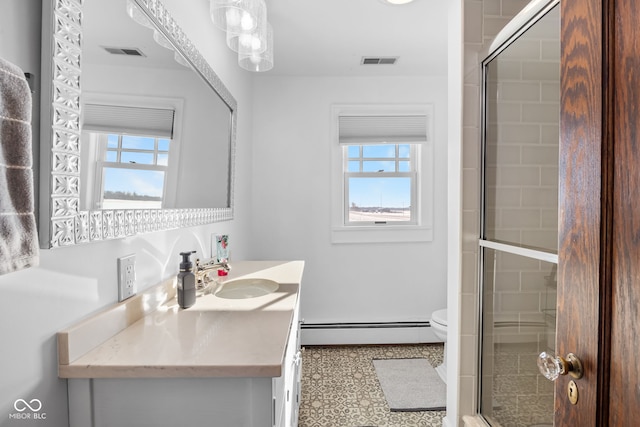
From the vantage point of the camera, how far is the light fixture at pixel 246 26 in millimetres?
1327

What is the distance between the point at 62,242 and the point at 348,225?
254cm

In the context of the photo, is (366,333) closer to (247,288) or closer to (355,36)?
(247,288)

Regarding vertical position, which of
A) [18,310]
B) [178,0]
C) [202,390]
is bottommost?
[202,390]

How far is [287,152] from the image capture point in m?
3.04

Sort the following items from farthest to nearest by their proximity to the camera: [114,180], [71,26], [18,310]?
[114,180] → [71,26] → [18,310]

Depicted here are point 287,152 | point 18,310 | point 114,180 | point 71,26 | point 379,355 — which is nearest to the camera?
point 18,310

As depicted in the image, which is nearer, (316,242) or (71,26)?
(71,26)

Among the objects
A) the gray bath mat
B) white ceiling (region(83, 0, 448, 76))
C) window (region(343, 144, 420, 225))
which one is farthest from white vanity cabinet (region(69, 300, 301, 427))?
window (region(343, 144, 420, 225))

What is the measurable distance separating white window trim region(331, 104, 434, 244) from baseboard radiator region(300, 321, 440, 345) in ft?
2.50

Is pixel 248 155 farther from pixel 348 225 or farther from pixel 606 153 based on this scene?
pixel 606 153

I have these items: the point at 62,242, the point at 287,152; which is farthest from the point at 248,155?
the point at 62,242

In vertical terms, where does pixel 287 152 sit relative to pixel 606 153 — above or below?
above

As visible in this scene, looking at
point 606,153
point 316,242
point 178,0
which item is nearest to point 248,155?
point 316,242

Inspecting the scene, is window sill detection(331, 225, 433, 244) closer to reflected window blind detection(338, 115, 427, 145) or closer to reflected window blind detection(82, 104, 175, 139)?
reflected window blind detection(338, 115, 427, 145)
